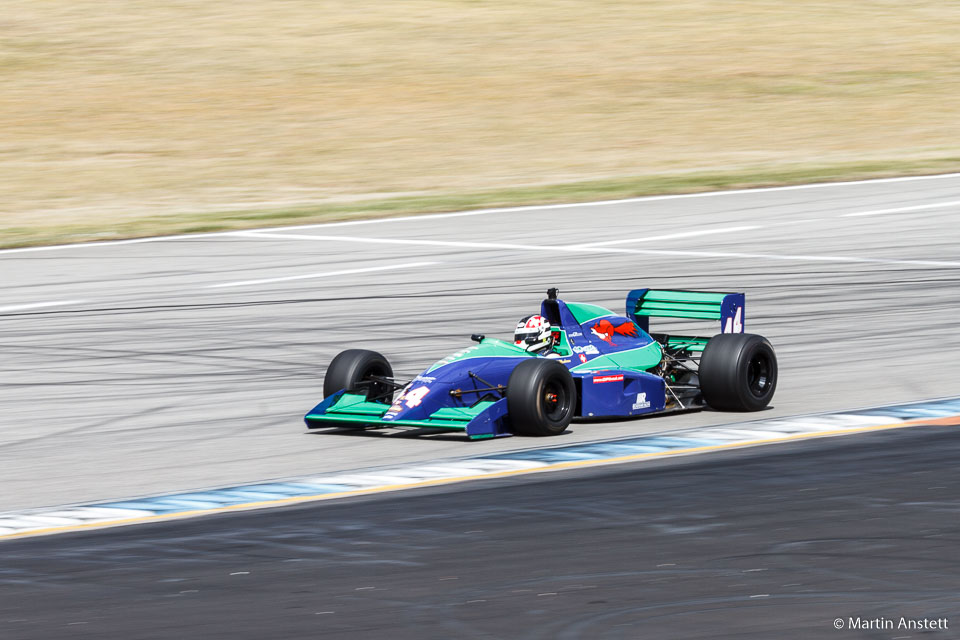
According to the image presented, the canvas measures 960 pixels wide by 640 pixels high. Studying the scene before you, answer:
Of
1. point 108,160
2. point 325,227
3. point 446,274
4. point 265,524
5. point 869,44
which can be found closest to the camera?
point 265,524

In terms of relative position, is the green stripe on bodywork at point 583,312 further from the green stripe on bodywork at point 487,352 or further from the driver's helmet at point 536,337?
the green stripe on bodywork at point 487,352

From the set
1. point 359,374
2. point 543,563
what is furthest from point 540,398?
point 543,563

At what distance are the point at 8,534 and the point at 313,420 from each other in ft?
9.66

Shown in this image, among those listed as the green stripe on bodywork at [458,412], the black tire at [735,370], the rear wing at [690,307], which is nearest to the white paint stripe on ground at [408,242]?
the rear wing at [690,307]

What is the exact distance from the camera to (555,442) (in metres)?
10.8

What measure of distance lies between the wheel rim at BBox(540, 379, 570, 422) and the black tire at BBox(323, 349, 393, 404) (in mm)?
1122

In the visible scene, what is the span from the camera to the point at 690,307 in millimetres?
12344

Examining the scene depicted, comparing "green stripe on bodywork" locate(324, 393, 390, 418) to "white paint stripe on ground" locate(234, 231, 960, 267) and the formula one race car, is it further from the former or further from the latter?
"white paint stripe on ground" locate(234, 231, 960, 267)

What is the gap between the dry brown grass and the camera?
29000 mm

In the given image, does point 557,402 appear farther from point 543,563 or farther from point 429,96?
point 429,96

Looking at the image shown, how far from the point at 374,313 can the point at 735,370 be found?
5.90 m

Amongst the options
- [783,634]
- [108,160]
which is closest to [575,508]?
[783,634]

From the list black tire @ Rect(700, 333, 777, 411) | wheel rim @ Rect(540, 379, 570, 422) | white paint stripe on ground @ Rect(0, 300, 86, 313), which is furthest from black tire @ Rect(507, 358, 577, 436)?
white paint stripe on ground @ Rect(0, 300, 86, 313)

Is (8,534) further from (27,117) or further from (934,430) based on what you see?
(27,117)
